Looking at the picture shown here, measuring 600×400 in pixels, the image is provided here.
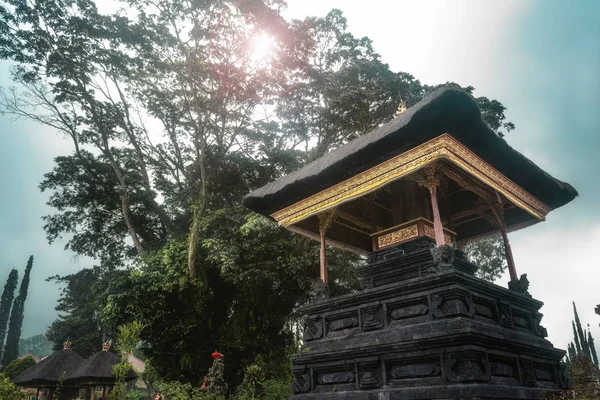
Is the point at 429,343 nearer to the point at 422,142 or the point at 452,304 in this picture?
the point at 452,304

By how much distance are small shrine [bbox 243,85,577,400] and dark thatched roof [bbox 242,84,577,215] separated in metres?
0.03

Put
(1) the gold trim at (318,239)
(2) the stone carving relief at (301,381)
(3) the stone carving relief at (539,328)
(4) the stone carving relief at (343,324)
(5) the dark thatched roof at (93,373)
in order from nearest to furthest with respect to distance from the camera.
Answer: (2) the stone carving relief at (301,381), (4) the stone carving relief at (343,324), (3) the stone carving relief at (539,328), (1) the gold trim at (318,239), (5) the dark thatched roof at (93,373)

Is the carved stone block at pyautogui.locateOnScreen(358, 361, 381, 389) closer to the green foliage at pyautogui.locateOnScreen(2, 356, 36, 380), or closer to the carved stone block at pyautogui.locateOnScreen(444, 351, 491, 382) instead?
the carved stone block at pyautogui.locateOnScreen(444, 351, 491, 382)

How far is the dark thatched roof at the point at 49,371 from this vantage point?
1817cm

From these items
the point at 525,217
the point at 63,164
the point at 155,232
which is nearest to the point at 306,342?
the point at 525,217

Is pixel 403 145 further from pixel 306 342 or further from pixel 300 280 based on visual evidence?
pixel 300 280

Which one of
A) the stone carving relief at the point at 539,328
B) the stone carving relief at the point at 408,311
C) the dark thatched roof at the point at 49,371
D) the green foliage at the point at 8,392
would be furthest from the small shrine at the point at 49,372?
the stone carving relief at the point at 539,328

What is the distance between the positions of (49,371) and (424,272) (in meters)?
17.9

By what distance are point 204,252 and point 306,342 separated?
9.34 meters

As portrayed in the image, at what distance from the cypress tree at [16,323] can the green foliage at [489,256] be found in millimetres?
42988

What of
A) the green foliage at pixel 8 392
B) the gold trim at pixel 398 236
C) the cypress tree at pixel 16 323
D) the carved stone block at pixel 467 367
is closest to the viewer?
the carved stone block at pixel 467 367

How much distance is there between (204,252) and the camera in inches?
678

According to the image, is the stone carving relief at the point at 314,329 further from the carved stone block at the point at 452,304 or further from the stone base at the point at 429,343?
the carved stone block at the point at 452,304

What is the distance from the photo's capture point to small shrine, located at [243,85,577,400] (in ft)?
21.9
